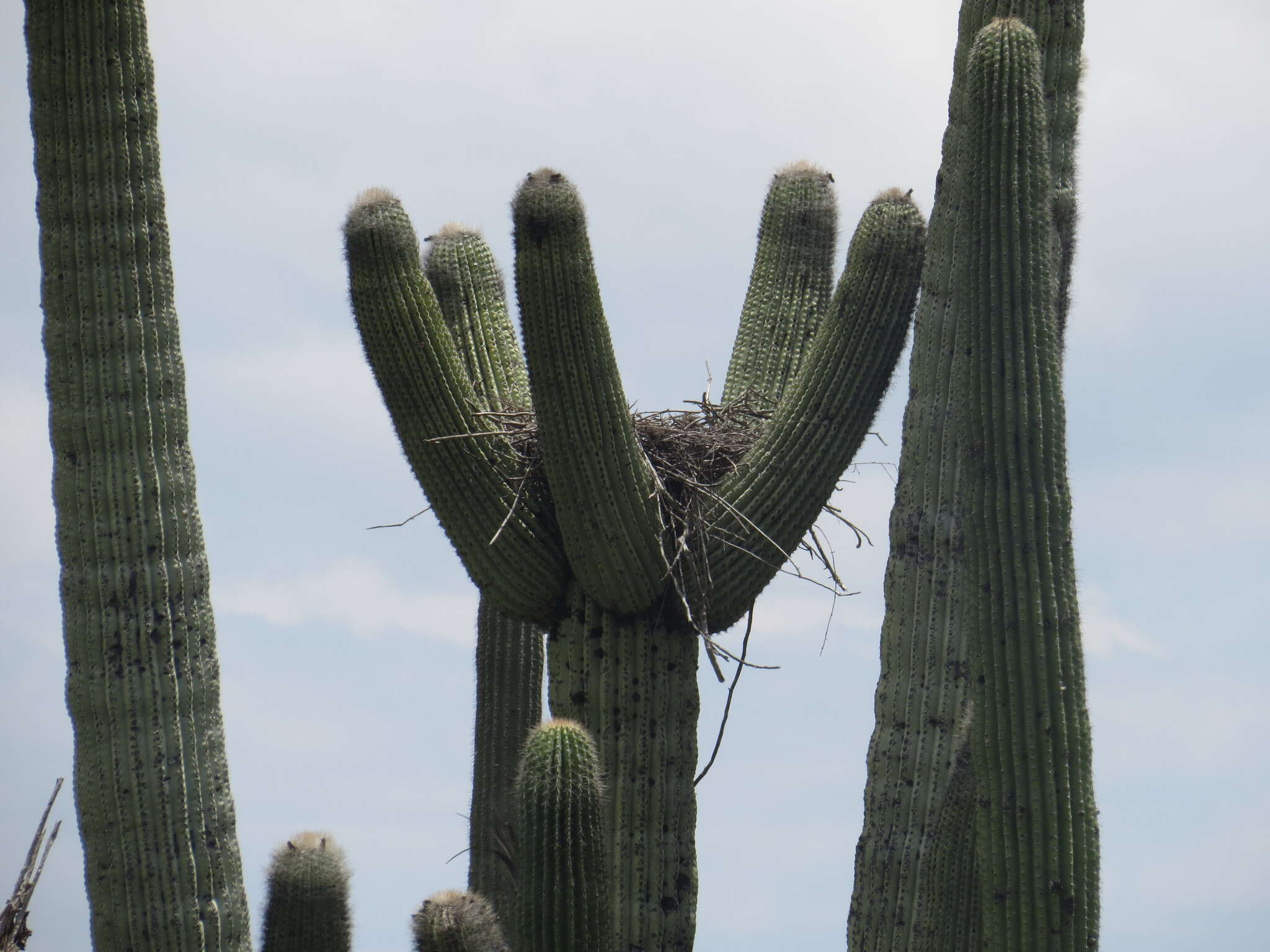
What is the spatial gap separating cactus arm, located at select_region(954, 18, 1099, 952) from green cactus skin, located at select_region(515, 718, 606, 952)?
4.16 feet

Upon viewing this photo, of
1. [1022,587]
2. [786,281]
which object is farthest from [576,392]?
[786,281]

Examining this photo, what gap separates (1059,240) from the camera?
21.5 feet

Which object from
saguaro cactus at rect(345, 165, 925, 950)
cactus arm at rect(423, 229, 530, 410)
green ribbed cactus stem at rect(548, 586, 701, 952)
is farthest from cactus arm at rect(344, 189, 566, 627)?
cactus arm at rect(423, 229, 530, 410)

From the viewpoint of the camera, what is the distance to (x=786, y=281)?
9.01 m

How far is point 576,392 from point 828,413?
133 centimetres

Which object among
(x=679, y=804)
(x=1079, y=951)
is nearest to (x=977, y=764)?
(x=1079, y=951)

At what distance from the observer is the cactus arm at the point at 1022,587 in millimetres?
5383

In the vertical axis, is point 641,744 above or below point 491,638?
below

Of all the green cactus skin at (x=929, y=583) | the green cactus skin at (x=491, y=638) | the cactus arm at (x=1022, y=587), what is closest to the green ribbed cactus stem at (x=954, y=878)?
the green cactus skin at (x=929, y=583)

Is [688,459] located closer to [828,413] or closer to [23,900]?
[828,413]

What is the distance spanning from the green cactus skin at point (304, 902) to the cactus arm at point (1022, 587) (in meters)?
2.12

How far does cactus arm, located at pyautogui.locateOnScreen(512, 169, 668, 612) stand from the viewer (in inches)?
273

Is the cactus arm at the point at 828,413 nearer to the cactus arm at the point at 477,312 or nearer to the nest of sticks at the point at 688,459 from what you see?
the nest of sticks at the point at 688,459

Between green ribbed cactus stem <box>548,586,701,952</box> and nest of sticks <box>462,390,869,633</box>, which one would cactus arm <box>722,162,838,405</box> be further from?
green ribbed cactus stem <box>548,586,701,952</box>
